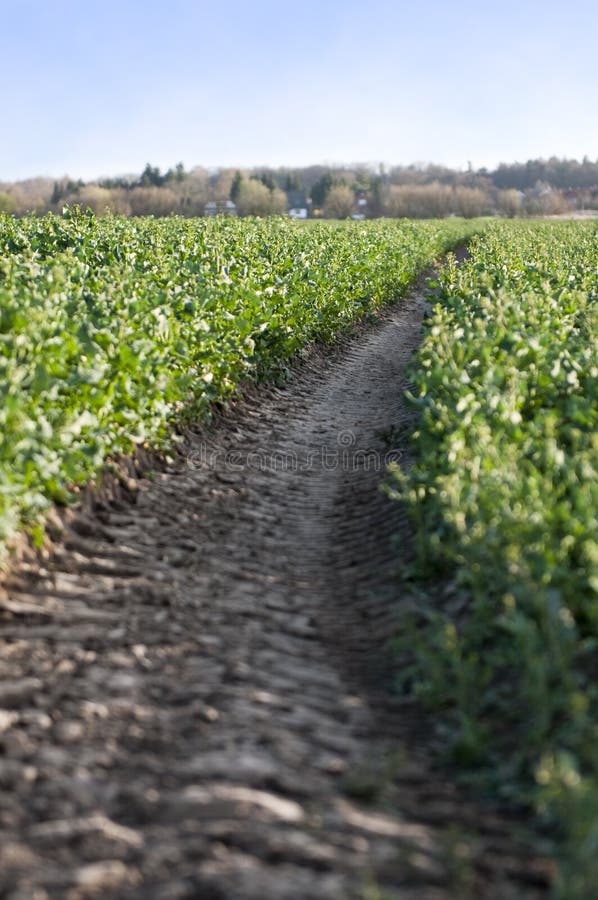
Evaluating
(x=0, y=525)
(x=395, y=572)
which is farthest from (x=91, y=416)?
(x=395, y=572)

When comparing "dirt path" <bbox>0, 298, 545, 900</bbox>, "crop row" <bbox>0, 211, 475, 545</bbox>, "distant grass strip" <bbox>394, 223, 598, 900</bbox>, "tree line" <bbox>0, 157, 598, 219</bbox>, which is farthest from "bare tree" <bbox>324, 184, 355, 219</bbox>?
"dirt path" <bbox>0, 298, 545, 900</bbox>

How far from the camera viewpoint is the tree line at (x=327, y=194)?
260 ft

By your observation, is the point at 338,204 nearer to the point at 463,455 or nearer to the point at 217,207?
the point at 217,207

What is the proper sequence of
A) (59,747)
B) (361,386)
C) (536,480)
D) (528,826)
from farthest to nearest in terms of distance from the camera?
(361,386), (536,480), (59,747), (528,826)

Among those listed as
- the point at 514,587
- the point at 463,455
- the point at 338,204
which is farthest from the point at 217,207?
the point at 514,587

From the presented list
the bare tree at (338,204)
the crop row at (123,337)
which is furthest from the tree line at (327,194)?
the crop row at (123,337)

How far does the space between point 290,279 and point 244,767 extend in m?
10.6

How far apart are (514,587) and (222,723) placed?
1.42 m

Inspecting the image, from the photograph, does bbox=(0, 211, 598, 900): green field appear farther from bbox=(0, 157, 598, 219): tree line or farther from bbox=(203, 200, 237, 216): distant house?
bbox=(203, 200, 237, 216): distant house

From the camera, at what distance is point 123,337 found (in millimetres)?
7250

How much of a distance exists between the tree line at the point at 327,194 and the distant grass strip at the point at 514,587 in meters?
52.4

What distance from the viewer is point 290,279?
44.7 ft

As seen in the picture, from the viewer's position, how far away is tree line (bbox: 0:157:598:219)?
79.2 metres

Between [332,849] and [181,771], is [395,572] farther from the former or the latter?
[332,849]
